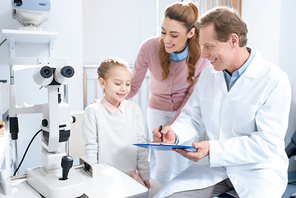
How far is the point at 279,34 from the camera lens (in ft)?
7.20

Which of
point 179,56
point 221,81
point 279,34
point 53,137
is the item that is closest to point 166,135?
point 221,81

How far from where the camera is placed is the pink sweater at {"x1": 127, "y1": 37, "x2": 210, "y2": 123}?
1.63 meters

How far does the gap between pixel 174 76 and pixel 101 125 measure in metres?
0.58

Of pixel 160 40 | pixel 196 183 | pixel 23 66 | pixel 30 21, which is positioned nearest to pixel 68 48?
pixel 30 21

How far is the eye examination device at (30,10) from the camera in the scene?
60.7 inches

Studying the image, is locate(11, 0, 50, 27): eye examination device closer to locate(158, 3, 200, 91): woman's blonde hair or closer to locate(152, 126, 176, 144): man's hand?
locate(158, 3, 200, 91): woman's blonde hair

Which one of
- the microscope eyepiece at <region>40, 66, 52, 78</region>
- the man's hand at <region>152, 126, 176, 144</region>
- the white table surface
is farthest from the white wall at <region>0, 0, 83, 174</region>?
the microscope eyepiece at <region>40, 66, 52, 78</region>

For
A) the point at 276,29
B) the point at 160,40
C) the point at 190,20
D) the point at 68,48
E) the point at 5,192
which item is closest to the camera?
the point at 5,192

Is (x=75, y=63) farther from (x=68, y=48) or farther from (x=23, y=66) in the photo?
(x=23, y=66)

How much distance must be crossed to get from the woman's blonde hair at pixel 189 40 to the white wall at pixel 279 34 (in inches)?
40.1

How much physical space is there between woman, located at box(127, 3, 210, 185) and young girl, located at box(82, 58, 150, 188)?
317 millimetres

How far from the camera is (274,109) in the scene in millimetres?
1169

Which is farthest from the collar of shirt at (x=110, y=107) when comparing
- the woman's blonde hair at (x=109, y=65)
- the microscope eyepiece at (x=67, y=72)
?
the microscope eyepiece at (x=67, y=72)

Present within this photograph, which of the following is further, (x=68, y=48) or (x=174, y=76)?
(x=68, y=48)
